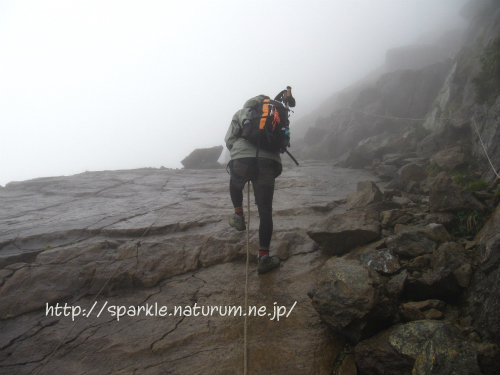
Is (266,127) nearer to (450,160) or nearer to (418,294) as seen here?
(418,294)

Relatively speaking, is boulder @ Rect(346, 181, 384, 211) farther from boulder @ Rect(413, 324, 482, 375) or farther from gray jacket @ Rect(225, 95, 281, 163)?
boulder @ Rect(413, 324, 482, 375)

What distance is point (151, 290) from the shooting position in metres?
3.80

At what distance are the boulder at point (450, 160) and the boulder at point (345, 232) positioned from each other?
515 cm

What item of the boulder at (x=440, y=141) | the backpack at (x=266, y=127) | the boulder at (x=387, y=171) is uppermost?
the backpack at (x=266, y=127)

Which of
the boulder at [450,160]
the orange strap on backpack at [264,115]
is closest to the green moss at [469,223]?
the orange strap on backpack at [264,115]

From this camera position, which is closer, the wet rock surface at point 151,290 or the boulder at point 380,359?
the boulder at point 380,359

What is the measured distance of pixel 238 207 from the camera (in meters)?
4.66

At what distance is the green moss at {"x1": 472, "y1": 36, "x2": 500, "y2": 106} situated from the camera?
27.9 ft

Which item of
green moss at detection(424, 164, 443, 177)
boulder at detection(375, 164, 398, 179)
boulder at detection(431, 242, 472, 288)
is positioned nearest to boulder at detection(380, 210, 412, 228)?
boulder at detection(431, 242, 472, 288)

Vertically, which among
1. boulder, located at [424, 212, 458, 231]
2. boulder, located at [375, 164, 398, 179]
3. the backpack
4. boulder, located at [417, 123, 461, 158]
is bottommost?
boulder, located at [424, 212, 458, 231]

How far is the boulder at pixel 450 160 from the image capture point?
7.79 m

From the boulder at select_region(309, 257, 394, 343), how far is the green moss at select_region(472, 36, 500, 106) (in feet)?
32.1

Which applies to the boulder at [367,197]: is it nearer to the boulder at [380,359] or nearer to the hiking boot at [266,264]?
the hiking boot at [266,264]

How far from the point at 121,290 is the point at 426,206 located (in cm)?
599
